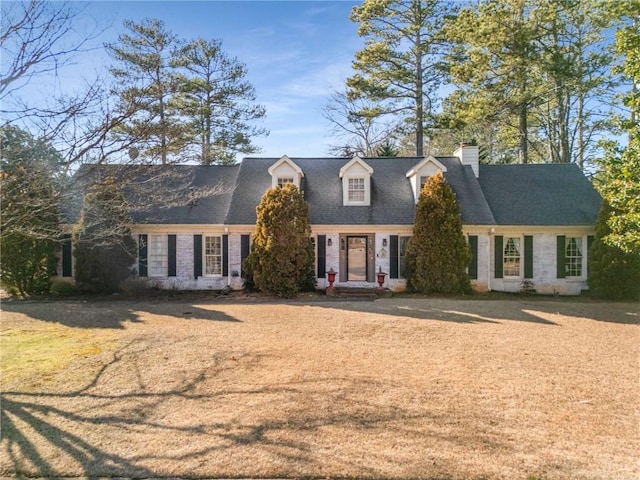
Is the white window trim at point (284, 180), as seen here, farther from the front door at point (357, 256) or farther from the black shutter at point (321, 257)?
the front door at point (357, 256)

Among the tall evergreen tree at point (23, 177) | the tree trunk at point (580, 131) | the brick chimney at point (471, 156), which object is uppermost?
the tree trunk at point (580, 131)

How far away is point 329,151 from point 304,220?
16352 millimetres

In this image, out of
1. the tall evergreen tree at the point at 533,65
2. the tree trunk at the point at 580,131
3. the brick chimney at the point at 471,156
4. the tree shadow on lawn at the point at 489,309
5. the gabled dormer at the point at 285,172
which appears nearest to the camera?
the tree shadow on lawn at the point at 489,309

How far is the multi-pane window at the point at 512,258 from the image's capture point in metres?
15.2

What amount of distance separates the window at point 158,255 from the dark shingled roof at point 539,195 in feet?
44.7

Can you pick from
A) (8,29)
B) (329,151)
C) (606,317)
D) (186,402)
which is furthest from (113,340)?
(329,151)

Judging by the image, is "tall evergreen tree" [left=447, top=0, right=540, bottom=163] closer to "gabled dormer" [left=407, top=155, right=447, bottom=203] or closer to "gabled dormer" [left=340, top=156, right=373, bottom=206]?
"gabled dormer" [left=407, top=155, right=447, bottom=203]

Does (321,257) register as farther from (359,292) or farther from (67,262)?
(67,262)

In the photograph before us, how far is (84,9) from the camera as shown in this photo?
5688 millimetres

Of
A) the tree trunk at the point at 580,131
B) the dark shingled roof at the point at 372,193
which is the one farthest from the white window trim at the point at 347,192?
the tree trunk at the point at 580,131

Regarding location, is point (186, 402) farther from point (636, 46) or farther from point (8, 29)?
point (636, 46)

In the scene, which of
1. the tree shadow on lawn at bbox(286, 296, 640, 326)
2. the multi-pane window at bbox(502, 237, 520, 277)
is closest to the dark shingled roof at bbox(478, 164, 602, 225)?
the multi-pane window at bbox(502, 237, 520, 277)

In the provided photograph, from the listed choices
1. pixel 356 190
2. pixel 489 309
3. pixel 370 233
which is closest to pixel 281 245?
pixel 370 233

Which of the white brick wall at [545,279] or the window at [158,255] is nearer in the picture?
the white brick wall at [545,279]
